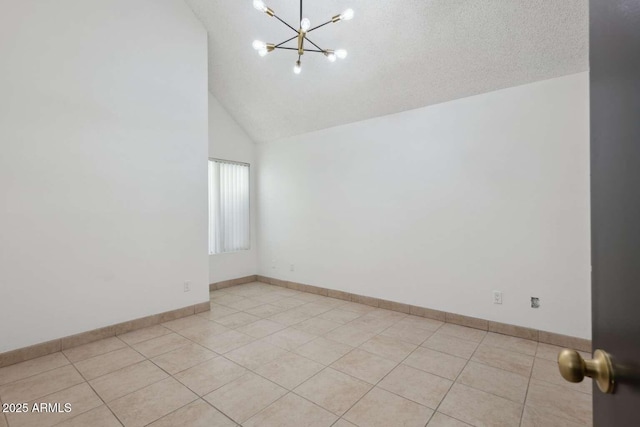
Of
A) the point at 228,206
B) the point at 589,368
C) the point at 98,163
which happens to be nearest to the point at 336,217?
the point at 228,206

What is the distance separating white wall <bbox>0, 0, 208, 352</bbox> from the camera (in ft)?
8.21

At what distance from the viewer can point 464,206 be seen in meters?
3.28

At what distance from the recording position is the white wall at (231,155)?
481cm

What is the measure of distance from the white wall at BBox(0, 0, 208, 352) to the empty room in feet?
0.06

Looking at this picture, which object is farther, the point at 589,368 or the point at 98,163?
the point at 98,163

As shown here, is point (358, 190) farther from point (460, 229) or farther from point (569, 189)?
point (569, 189)

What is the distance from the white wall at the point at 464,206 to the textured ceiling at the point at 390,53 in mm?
207

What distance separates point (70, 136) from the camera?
2760mm

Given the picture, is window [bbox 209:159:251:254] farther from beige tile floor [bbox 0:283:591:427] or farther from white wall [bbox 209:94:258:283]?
beige tile floor [bbox 0:283:591:427]

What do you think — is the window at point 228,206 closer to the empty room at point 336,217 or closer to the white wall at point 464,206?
the empty room at point 336,217

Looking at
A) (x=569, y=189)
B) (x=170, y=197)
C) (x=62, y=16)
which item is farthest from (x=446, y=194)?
(x=62, y=16)

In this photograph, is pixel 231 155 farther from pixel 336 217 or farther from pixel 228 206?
pixel 336 217

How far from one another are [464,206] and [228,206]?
11.9 ft

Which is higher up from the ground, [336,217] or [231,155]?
[231,155]
